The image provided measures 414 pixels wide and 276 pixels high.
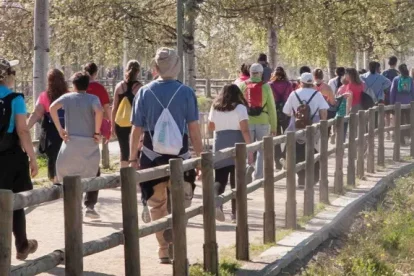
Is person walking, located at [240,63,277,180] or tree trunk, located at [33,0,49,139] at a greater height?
tree trunk, located at [33,0,49,139]

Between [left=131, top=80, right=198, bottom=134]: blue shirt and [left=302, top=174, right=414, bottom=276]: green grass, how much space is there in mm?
1568

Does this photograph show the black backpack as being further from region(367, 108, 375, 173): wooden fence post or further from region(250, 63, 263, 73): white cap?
region(367, 108, 375, 173): wooden fence post

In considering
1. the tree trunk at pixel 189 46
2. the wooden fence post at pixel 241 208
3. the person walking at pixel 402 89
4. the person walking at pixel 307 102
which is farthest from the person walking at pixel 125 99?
the person walking at pixel 402 89

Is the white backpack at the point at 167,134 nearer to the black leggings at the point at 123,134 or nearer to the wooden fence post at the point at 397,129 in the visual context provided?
the black leggings at the point at 123,134

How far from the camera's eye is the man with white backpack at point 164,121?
25.9 ft

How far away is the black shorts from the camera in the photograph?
7734 mm

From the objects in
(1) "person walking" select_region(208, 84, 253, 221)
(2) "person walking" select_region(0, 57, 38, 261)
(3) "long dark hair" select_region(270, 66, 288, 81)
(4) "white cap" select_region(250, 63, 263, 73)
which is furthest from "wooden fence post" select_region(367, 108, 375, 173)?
(2) "person walking" select_region(0, 57, 38, 261)

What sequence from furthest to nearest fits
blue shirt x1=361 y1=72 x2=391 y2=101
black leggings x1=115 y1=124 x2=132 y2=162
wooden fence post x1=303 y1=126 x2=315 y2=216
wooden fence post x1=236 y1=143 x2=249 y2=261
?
blue shirt x1=361 y1=72 x2=391 y2=101 → black leggings x1=115 y1=124 x2=132 y2=162 → wooden fence post x1=303 y1=126 x2=315 y2=216 → wooden fence post x1=236 y1=143 x2=249 y2=261

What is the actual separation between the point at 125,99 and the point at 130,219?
565cm

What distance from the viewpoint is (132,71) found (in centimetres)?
1170

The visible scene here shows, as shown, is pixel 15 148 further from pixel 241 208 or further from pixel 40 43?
pixel 40 43

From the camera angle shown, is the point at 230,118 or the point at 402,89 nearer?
the point at 230,118

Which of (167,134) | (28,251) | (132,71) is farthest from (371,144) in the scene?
(28,251)

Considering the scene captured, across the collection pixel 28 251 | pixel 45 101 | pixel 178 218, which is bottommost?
pixel 28 251
